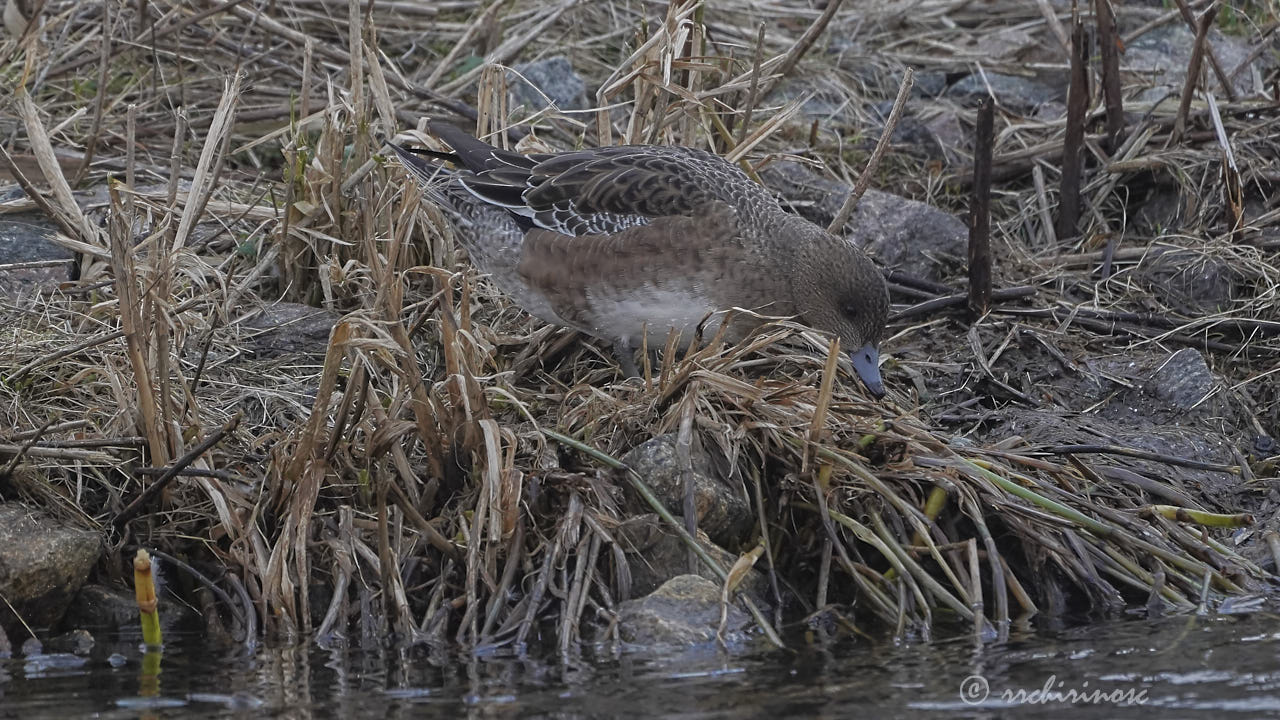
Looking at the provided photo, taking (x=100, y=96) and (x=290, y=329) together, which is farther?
(x=290, y=329)

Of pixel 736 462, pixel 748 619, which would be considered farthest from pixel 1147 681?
pixel 736 462

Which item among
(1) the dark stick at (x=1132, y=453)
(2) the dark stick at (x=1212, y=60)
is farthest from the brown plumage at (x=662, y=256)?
(2) the dark stick at (x=1212, y=60)

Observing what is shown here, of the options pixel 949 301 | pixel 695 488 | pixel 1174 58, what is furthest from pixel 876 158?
pixel 1174 58

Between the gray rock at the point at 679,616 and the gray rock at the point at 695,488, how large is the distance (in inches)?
10.5

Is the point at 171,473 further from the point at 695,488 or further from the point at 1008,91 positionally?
the point at 1008,91

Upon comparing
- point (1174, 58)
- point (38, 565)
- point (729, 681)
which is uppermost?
point (1174, 58)

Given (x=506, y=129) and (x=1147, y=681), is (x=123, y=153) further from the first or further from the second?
(x=1147, y=681)

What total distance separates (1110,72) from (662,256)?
284 centimetres

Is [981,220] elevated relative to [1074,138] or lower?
lower

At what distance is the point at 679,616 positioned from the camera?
4027mm

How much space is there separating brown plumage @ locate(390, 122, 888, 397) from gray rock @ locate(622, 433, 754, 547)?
627mm

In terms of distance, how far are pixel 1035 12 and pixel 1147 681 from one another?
620 centimetres

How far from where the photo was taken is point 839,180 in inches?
275

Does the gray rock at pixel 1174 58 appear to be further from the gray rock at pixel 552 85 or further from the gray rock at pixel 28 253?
the gray rock at pixel 28 253
